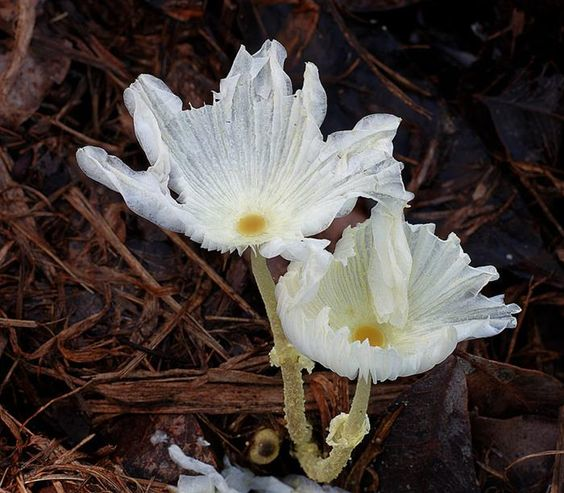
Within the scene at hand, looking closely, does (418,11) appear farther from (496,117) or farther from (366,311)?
(366,311)

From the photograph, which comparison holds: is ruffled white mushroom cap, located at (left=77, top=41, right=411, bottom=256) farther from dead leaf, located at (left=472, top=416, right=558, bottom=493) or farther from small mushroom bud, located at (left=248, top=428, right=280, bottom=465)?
dead leaf, located at (left=472, top=416, right=558, bottom=493)

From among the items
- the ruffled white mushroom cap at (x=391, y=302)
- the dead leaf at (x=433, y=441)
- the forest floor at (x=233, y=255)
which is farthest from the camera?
the forest floor at (x=233, y=255)

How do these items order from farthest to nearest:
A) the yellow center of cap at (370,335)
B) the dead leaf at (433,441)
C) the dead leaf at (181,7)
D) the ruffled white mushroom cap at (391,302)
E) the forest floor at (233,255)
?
the dead leaf at (181,7)
the forest floor at (233,255)
the dead leaf at (433,441)
the yellow center of cap at (370,335)
the ruffled white mushroom cap at (391,302)

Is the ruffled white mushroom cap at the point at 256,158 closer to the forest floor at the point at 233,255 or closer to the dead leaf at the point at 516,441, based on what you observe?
the forest floor at the point at 233,255

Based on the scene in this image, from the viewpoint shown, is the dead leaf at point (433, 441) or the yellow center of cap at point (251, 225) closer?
the yellow center of cap at point (251, 225)

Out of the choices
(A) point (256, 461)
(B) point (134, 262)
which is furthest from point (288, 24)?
(A) point (256, 461)

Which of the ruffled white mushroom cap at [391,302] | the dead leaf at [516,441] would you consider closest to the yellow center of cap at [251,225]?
the ruffled white mushroom cap at [391,302]
